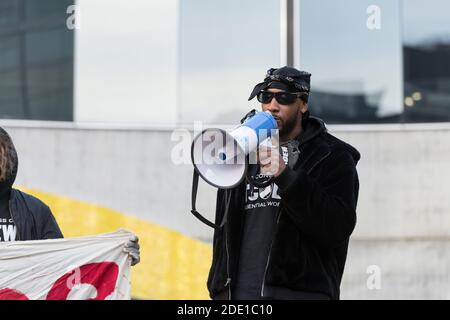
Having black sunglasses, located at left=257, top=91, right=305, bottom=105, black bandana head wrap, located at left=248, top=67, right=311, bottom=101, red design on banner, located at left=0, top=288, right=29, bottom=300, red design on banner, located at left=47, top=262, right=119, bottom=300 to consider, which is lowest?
red design on banner, located at left=0, top=288, right=29, bottom=300

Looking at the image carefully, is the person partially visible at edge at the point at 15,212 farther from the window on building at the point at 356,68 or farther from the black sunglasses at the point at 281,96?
the window on building at the point at 356,68

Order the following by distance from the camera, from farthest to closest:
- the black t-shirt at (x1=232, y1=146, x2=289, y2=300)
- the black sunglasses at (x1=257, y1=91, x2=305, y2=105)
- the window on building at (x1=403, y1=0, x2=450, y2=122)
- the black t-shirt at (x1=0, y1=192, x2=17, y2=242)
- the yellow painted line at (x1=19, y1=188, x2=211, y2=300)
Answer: the window on building at (x1=403, y1=0, x2=450, y2=122), the yellow painted line at (x1=19, y1=188, x2=211, y2=300), the black t-shirt at (x1=0, y1=192, x2=17, y2=242), the black sunglasses at (x1=257, y1=91, x2=305, y2=105), the black t-shirt at (x1=232, y1=146, x2=289, y2=300)

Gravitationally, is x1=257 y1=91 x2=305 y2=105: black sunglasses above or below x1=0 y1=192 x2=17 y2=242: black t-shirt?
above

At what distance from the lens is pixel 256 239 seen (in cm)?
399

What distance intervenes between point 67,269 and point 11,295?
268 mm

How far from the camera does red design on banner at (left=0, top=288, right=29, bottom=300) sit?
14.2 ft

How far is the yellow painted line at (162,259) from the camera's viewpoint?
8.67 metres

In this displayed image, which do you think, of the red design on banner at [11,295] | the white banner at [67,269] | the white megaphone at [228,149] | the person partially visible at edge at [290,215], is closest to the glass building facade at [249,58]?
the white banner at [67,269]

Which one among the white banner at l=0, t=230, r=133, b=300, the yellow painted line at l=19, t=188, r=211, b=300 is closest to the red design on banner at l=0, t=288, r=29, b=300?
the white banner at l=0, t=230, r=133, b=300

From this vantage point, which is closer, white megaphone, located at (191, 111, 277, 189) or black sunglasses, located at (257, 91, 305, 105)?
white megaphone, located at (191, 111, 277, 189)

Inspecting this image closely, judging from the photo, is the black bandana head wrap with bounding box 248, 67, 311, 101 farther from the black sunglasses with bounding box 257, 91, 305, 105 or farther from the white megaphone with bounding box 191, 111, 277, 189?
the white megaphone with bounding box 191, 111, 277, 189

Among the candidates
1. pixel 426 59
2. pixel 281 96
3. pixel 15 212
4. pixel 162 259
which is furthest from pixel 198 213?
pixel 426 59

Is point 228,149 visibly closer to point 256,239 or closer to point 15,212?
point 256,239
